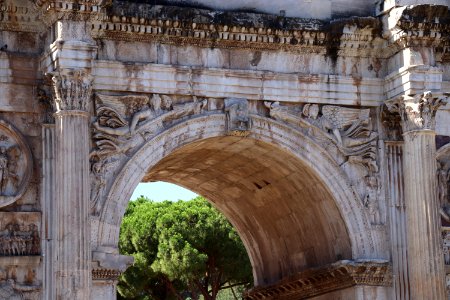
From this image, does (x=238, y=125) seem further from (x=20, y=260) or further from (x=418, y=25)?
(x=20, y=260)

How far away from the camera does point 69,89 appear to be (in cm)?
1862

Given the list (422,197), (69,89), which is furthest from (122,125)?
(422,197)

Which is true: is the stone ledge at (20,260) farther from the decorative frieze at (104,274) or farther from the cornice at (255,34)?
the cornice at (255,34)

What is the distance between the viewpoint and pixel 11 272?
1862cm

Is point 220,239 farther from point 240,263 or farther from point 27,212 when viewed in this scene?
point 27,212

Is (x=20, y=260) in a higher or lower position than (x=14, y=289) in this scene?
higher

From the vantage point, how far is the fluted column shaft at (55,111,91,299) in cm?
1811

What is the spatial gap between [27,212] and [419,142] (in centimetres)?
628

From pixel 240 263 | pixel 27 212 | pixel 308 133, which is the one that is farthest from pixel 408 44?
pixel 240 263

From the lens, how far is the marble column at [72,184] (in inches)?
714

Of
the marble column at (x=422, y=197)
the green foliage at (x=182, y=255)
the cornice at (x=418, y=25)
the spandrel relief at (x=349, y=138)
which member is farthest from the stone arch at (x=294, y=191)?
the green foliage at (x=182, y=255)

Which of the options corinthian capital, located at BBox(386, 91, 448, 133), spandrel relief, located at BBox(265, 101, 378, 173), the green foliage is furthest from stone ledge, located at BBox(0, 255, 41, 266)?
the green foliage

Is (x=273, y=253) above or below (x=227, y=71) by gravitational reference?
below

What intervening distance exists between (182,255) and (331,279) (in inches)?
787
